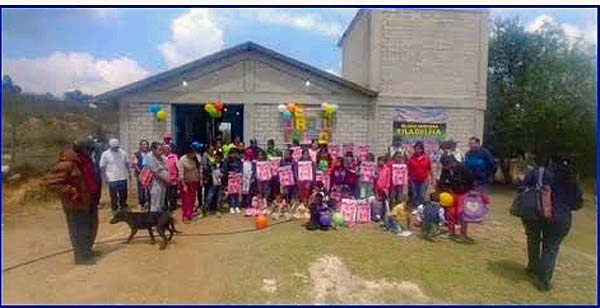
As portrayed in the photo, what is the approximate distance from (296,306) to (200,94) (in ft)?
27.3

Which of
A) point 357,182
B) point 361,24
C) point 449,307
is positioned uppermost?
point 361,24

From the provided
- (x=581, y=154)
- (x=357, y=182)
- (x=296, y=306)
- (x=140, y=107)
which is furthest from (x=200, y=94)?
(x=581, y=154)

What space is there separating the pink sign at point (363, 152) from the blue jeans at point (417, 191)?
1058mm

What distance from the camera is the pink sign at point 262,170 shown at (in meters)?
10.1

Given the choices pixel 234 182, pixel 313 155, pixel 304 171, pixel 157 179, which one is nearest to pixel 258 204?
pixel 234 182

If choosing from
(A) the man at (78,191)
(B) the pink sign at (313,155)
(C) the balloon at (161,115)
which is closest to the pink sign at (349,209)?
(B) the pink sign at (313,155)

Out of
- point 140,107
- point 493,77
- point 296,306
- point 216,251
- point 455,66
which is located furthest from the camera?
point 493,77

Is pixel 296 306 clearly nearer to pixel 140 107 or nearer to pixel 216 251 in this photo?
pixel 216 251

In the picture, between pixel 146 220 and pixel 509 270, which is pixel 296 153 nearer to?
pixel 146 220

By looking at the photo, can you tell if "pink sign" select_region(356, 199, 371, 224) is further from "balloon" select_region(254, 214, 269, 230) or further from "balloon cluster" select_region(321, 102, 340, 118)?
"balloon cluster" select_region(321, 102, 340, 118)

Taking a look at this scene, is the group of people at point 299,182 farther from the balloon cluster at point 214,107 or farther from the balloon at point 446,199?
the balloon cluster at point 214,107

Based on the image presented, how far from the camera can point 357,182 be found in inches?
400

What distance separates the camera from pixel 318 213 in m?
8.88

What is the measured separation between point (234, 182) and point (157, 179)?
1.58 metres
